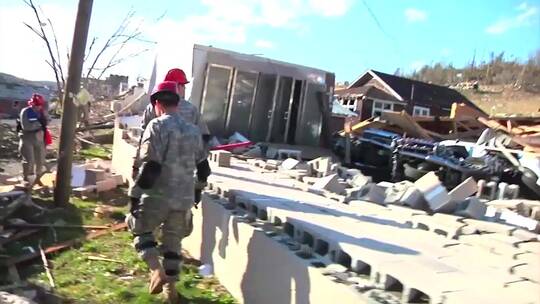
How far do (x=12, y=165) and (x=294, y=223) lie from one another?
40.3 feet

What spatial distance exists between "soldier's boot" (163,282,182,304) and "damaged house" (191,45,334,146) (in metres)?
7.22

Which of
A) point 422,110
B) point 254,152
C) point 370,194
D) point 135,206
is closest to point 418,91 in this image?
point 422,110

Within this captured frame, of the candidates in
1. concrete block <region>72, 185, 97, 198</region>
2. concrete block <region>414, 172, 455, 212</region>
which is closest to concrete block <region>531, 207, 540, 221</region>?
concrete block <region>414, 172, 455, 212</region>

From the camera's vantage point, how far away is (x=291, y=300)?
3.37 metres

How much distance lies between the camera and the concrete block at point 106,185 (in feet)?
27.7

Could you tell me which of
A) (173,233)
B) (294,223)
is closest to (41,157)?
(173,233)

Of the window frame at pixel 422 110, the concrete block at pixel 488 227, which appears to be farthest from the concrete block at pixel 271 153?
the window frame at pixel 422 110

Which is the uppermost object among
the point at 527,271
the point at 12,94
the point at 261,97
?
the point at 261,97

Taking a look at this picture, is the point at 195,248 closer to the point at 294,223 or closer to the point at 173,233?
the point at 173,233

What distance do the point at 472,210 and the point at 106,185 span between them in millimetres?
5959

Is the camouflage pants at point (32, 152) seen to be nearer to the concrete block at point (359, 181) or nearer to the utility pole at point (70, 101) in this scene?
the utility pole at point (70, 101)

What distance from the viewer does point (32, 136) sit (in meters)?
9.25

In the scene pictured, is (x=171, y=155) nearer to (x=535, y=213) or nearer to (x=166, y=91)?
(x=166, y=91)

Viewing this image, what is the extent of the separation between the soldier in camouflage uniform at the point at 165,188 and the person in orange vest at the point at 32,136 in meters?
5.87
